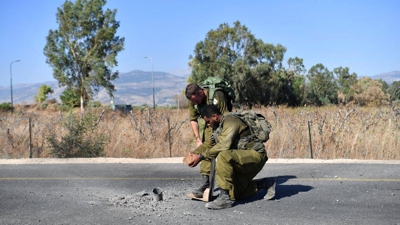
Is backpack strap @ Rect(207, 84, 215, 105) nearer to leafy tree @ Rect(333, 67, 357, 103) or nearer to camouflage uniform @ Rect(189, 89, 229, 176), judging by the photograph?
camouflage uniform @ Rect(189, 89, 229, 176)

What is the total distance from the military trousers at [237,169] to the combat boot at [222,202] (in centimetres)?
11

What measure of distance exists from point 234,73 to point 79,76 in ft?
60.0

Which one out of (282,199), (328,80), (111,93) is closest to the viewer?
(282,199)

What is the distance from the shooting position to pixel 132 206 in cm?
805

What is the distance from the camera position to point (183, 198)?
8.65 m

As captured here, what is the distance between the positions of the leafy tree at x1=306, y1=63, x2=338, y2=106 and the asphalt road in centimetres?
6939

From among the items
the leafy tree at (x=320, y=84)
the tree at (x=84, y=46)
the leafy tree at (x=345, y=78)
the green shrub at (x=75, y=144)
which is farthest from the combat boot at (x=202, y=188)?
the leafy tree at (x=345, y=78)

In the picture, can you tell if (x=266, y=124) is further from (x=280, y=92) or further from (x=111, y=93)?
(x=280, y=92)

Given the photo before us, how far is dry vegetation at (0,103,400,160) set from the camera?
15.8 meters

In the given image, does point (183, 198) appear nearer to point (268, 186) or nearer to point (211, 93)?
point (268, 186)

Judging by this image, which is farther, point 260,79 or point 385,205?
point 260,79

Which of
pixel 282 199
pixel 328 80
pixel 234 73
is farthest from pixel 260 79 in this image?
pixel 282 199

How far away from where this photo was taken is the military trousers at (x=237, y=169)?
7.66 m

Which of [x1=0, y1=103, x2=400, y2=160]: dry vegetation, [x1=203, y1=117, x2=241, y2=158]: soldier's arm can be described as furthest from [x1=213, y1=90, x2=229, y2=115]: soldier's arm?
[x1=0, y1=103, x2=400, y2=160]: dry vegetation
